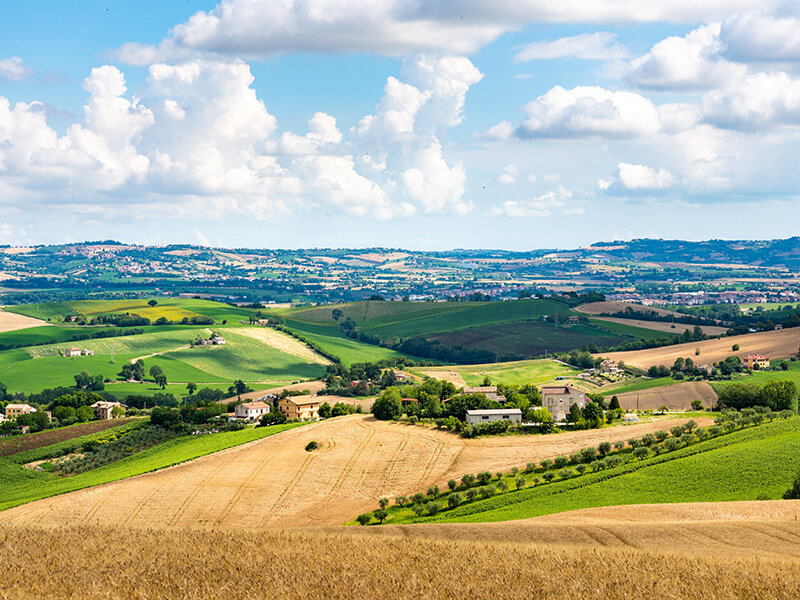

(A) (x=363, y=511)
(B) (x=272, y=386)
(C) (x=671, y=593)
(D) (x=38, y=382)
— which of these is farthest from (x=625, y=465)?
(D) (x=38, y=382)

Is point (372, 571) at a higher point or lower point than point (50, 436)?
higher

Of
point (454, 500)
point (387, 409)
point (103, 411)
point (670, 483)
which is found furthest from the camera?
point (103, 411)

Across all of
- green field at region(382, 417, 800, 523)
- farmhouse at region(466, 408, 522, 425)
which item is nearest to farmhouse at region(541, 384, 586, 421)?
farmhouse at region(466, 408, 522, 425)

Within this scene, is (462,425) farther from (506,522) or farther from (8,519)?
(8,519)

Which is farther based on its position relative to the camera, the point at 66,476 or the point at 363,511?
the point at 66,476

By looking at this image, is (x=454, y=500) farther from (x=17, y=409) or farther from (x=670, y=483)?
(x=17, y=409)

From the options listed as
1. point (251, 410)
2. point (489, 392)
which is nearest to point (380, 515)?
point (489, 392)

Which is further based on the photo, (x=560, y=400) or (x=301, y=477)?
(x=560, y=400)
